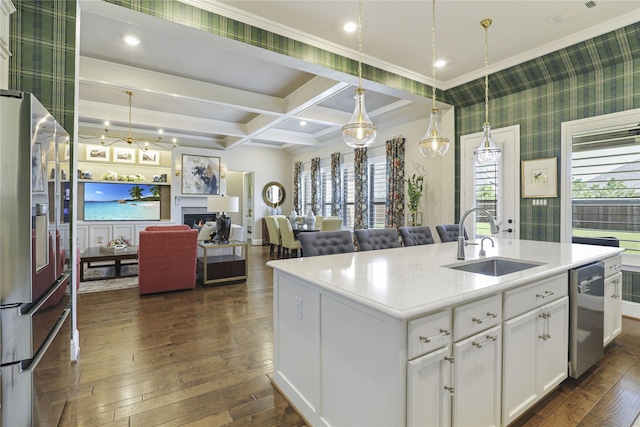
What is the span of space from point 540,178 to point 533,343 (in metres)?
3.21

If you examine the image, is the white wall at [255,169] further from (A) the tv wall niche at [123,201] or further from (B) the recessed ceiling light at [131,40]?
(B) the recessed ceiling light at [131,40]

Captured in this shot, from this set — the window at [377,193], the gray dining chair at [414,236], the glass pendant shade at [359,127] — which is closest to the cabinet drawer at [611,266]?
the gray dining chair at [414,236]

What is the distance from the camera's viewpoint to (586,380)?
7.34 feet

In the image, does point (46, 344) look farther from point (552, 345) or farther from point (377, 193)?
point (377, 193)

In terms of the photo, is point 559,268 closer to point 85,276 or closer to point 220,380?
Answer: point 220,380

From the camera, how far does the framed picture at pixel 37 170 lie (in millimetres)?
1341

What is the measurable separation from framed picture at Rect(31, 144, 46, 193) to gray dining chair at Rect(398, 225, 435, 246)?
2.92 metres

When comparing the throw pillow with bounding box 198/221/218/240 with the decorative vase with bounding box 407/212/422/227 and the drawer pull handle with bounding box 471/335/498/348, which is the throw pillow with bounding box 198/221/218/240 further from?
the drawer pull handle with bounding box 471/335/498/348

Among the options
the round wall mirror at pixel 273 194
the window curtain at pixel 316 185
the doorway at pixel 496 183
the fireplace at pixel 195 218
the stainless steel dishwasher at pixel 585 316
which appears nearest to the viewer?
the stainless steel dishwasher at pixel 585 316

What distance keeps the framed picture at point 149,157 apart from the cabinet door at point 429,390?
336 inches

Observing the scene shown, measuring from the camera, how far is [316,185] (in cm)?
883

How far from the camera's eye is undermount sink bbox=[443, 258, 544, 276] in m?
2.17

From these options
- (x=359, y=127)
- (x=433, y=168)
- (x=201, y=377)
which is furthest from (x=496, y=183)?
(x=201, y=377)

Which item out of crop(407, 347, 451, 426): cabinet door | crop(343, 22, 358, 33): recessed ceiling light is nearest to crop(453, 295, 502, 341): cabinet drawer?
crop(407, 347, 451, 426): cabinet door
